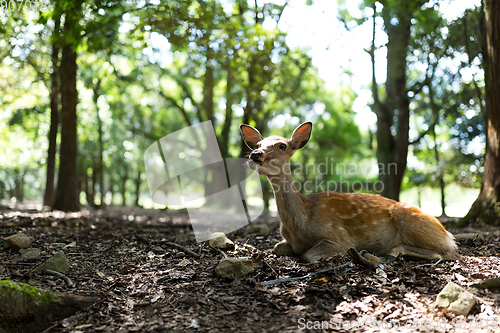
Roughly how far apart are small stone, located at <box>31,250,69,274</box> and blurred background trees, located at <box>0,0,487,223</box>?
15.2ft

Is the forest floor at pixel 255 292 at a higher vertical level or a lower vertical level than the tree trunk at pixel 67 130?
lower

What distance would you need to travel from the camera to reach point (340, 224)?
197 inches

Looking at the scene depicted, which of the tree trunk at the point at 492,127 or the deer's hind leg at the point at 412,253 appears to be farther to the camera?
the tree trunk at the point at 492,127

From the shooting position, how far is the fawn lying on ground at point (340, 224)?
471cm

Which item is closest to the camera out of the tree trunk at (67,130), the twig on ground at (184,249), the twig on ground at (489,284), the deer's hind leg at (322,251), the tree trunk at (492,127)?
the twig on ground at (489,284)

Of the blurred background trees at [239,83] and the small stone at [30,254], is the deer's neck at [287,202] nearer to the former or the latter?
the small stone at [30,254]

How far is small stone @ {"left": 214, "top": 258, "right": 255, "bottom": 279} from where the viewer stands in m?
3.95

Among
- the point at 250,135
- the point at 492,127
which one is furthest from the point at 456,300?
the point at 492,127

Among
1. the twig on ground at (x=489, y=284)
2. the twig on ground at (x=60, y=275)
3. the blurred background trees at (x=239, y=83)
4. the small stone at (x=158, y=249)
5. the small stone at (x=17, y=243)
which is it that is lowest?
the twig on ground at (x=489, y=284)

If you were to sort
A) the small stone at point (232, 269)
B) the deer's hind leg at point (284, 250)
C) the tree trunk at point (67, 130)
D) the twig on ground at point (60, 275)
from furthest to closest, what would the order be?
the tree trunk at point (67, 130), the deer's hind leg at point (284, 250), the small stone at point (232, 269), the twig on ground at point (60, 275)

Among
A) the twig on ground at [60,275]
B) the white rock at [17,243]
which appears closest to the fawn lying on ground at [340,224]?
the twig on ground at [60,275]

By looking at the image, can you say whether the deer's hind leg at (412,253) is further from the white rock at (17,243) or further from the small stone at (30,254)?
the white rock at (17,243)

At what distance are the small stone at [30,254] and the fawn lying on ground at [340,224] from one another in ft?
9.58

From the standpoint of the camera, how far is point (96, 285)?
12.8ft
